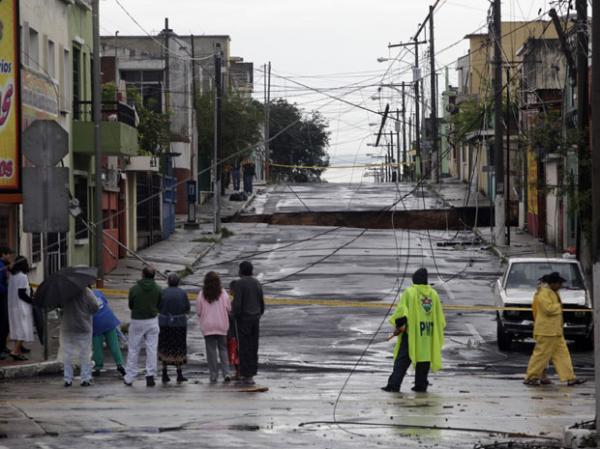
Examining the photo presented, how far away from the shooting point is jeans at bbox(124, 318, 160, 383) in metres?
17.2

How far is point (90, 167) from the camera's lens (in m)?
37.4

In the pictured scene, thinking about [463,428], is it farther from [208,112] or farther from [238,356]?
[208,112]

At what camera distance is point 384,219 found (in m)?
58.6

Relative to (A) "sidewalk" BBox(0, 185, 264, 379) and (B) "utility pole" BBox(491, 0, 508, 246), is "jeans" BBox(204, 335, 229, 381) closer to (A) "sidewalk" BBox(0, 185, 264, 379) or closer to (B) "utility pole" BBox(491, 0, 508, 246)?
(A) "sidewalk" BBox(0, 185, 264, 379)

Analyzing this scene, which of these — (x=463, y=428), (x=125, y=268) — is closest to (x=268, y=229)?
(x=125, y=268)

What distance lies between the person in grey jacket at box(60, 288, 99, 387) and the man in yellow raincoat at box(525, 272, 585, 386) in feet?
18.7

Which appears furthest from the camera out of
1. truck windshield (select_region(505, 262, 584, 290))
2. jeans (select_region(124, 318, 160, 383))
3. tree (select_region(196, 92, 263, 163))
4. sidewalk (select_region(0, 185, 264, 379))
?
tree (select_region(196, 92, 263, 163))

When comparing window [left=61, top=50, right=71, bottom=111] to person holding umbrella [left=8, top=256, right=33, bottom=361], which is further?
window [left=61, top=50, right=71, bottom=111]


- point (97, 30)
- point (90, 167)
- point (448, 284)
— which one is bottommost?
point (448, 284)

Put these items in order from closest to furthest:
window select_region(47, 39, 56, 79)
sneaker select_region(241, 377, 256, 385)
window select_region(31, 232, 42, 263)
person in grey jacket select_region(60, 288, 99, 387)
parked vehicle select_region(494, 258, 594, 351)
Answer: person in grey jacket select_region(60, 288, 99, 387), sneaker select_region(241, 377, 256, 385), parked vehicle select_region(494, 258, 594, 351), window select_region(31, 232, 42, 263), window select_region(47, 39, 56, 79)

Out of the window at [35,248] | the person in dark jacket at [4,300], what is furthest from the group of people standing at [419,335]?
the window at [35,248]

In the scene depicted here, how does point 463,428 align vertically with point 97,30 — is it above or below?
below

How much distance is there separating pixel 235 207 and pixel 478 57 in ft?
86.1

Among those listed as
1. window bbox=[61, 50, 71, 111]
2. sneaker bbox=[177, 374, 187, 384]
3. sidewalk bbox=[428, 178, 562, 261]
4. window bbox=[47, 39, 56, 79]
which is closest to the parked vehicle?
sneaker bbox=[177, 374, 187, 384]
